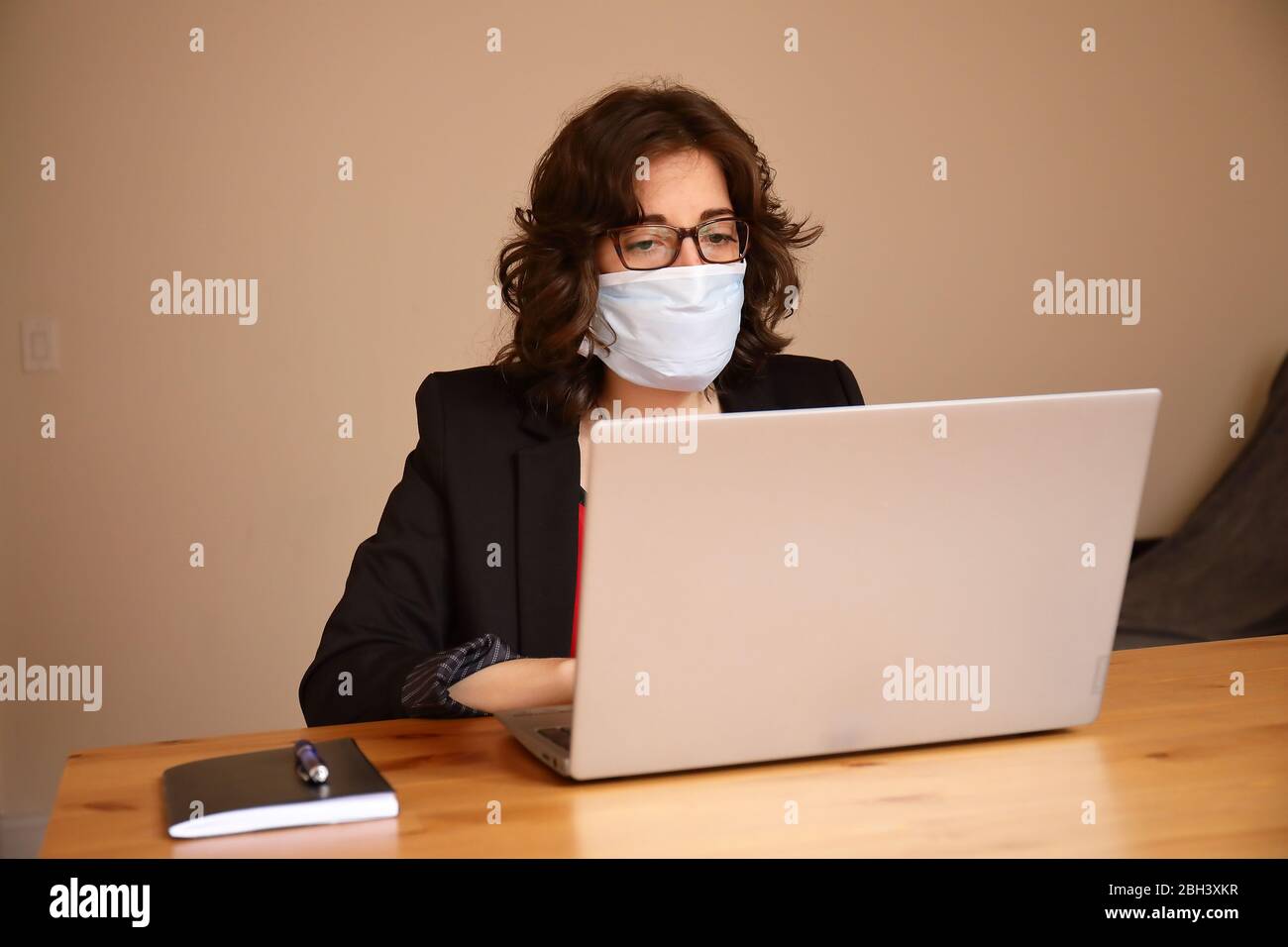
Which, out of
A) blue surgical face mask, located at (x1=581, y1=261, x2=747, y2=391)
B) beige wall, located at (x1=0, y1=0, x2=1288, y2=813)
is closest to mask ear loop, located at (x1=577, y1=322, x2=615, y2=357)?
blue surgical face mask, located at (x1=581, y1=261, x2=747, y2=391)

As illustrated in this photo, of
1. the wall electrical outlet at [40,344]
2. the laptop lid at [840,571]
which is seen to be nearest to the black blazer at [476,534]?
the laptop lid at [840,571]

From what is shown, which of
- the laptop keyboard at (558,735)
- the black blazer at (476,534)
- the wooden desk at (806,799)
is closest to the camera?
the wooden desk at (806,799)

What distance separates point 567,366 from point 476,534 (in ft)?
0.87

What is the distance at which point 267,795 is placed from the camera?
0.92m

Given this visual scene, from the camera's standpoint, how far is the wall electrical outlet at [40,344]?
2.69 m

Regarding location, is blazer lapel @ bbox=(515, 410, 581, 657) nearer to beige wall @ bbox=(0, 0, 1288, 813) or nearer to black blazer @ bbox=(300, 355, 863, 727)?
black blazer @ bbox=(300, 355, 863, 727)

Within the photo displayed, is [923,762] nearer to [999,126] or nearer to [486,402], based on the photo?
[486,402]

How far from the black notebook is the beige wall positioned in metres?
1.90

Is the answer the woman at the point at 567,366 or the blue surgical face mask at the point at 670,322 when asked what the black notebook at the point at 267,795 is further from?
the blue surgical face mask at the point at 670,322

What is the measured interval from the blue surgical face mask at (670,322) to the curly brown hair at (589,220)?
0.04 m

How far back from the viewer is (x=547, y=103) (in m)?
2.94
